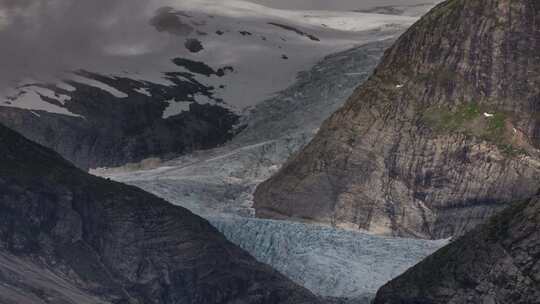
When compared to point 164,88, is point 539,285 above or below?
above

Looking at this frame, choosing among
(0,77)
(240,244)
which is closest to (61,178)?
(240,244)

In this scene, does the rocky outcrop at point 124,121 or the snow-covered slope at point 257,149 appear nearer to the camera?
the snow-covered slope at point 257,149

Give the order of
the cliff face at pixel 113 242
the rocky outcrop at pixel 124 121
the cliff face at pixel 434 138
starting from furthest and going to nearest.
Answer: the rocky outcrop at pixel 124 121, the cliff face at pixel 434 138, the cliff face at pixel 113 242

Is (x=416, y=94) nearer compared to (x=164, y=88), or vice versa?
(x=416, y=94)

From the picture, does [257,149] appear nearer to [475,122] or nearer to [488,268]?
[475,122]

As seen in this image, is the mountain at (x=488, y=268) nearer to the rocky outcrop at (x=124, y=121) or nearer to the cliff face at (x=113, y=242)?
the cliff face at (x=113, y=242)

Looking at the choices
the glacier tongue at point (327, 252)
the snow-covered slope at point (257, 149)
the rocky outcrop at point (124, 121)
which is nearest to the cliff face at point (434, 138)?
the snow-covered slope at point (257, 149)

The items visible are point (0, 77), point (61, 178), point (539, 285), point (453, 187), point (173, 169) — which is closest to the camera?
point (539, 285)

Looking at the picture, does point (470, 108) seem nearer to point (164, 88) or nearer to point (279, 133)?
point (279, 133)
